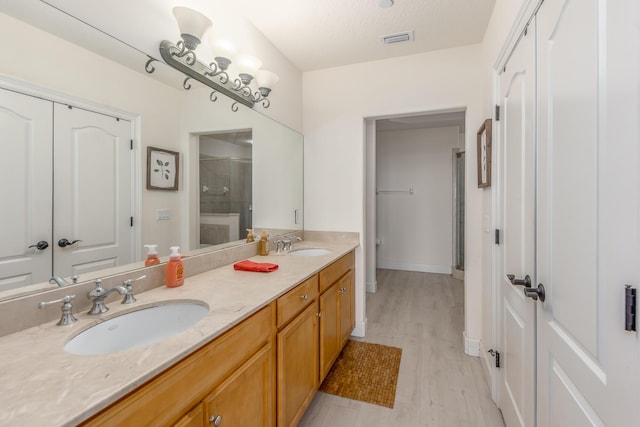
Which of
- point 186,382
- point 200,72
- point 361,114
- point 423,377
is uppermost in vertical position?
point 361,114

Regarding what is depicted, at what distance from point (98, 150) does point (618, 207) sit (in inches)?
68.1

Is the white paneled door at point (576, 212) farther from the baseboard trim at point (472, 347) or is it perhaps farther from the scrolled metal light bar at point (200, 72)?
the scrolled metal light bar at point (200, 72)

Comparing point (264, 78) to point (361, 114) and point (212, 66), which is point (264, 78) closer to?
point (212, 66)

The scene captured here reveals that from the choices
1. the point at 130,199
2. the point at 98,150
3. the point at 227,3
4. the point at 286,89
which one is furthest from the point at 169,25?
the point at 286,89

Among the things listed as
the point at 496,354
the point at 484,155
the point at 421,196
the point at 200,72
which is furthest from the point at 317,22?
the point at 421,196

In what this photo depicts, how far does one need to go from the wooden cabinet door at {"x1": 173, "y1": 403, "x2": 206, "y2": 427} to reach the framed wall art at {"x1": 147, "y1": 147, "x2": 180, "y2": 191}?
3.40 ft

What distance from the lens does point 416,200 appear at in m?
5.15

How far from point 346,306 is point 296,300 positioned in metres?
0.99

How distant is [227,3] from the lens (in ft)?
6.30

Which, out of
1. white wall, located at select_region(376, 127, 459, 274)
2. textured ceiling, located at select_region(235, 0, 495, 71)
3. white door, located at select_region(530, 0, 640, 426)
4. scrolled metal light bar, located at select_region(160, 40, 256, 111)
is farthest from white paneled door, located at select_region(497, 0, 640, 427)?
white wall, located at select_region(376, 127, 459, 274)

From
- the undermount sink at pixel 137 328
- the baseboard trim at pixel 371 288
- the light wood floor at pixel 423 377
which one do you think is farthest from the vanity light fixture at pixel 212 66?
the baseboard trim at pixel 371 288

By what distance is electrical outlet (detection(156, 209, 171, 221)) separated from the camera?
1.51 meters

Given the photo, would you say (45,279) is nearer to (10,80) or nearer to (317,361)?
(10,80)

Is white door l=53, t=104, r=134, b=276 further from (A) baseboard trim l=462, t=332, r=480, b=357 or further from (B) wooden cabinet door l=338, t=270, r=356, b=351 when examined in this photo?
(A) baseboard trim l=462, t=332, r=480, b=357
